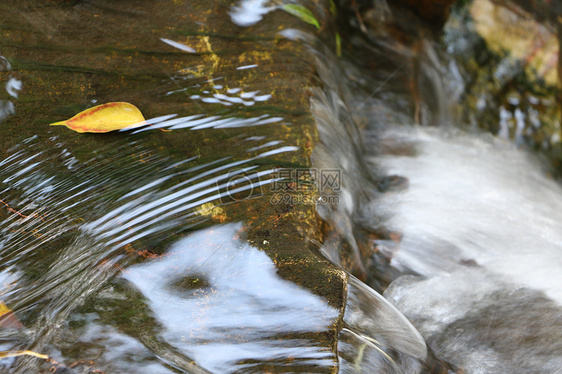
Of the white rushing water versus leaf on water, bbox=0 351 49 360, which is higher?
leaf on water, bbox=0 351 49 360

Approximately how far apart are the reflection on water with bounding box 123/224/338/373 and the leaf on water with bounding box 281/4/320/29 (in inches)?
64.3

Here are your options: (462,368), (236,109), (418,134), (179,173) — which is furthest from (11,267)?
(418,134)

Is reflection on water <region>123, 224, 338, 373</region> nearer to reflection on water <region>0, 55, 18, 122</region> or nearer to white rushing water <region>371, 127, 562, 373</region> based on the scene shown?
white rushing water <region>371, 127, 562, 373</region>

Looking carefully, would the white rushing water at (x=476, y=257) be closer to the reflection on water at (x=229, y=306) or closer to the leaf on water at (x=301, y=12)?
the reflection on water at (x=229, y=306)

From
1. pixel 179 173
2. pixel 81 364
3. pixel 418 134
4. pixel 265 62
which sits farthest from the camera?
pixel 418 134

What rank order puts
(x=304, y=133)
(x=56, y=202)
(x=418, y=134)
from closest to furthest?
(x=56, y=202)
(x=304, y=133)
(x=418, y=134)

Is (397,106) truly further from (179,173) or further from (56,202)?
(56,202)

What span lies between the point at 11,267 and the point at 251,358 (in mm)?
1028

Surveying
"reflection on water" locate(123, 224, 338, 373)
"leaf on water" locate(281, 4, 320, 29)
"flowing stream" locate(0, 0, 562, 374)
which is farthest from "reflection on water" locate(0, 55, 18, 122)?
"leaf on water" locate(281, 4, 320, 29)

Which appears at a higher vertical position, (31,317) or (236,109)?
(236,109)

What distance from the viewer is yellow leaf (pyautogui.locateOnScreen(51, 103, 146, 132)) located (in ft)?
6.05

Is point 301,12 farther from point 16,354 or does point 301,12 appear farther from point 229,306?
point 16,354

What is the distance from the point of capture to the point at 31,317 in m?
1.41

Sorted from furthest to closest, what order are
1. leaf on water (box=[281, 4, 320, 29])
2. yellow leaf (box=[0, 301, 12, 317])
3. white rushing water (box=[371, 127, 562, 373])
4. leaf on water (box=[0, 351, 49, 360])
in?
leaf on water (box=[281, 4, 320, 29]), white rushing water (box=[371, 127, 562, 373]), yellow leaf (box=[0, 301, 12, 317]), leaf on water (box=[0, 351, 49, 360])
